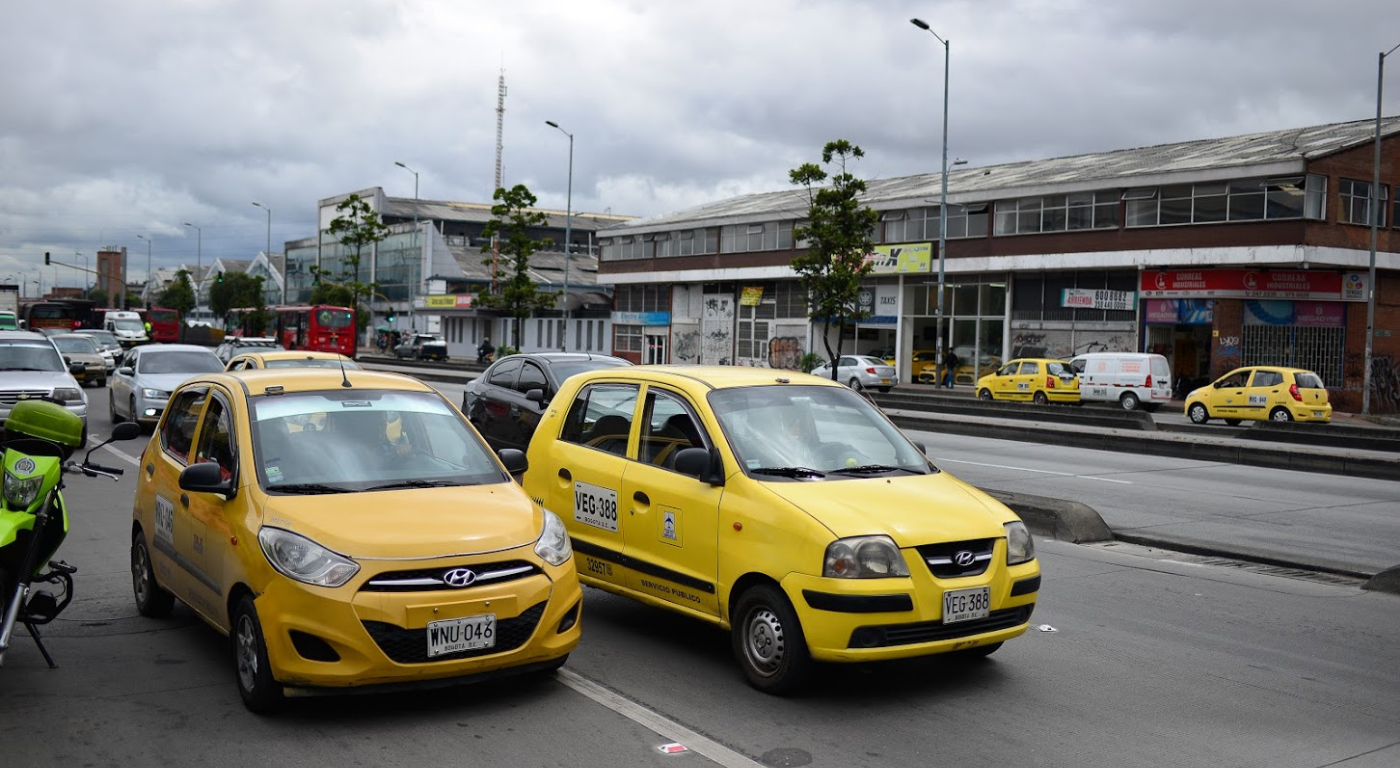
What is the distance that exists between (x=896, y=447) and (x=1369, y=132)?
42723 millimetres

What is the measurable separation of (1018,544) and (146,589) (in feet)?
17.4

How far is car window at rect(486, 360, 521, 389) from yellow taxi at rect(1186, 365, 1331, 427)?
22.3 metres

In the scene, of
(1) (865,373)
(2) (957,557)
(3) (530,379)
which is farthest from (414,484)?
(1) (865,373)

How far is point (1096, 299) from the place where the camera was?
44.4m

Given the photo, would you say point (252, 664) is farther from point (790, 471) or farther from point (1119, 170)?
point (1119, 170)

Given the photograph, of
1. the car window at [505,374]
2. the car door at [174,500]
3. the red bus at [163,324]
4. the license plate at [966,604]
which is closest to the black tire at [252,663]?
the car door at [174,500]

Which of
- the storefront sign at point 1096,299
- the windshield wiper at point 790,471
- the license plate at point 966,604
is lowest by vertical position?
the license plate at point 966,604

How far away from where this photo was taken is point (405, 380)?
7.40m

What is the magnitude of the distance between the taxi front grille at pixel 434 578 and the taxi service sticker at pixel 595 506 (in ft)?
5.67

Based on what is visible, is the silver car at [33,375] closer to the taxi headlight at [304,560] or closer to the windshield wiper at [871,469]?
the taxi headlight at [304,560]

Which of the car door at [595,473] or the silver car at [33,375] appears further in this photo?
the silver car at [33,375]

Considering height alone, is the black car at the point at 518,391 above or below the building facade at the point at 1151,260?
below

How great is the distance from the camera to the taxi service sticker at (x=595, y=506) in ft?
24.0

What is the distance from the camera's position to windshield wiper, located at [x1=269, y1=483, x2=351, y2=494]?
597 centimetres
